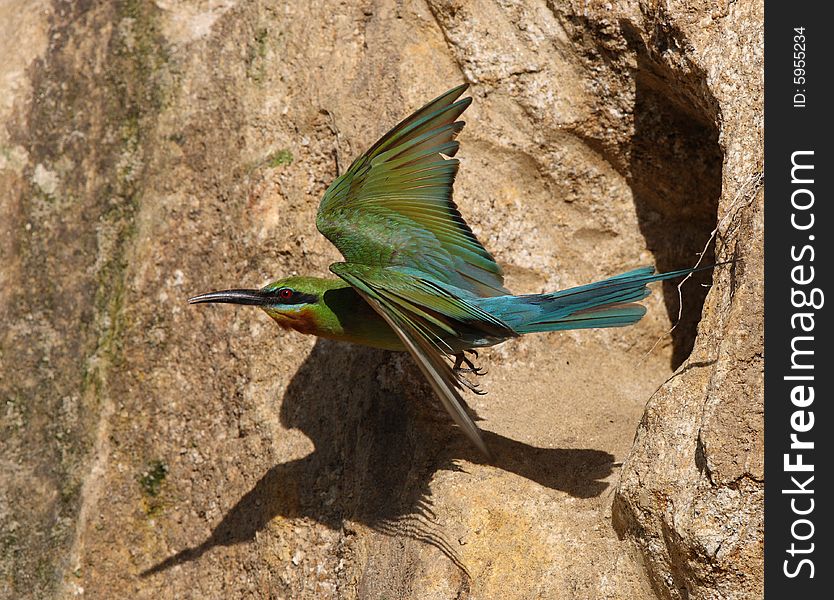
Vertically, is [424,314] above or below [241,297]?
below

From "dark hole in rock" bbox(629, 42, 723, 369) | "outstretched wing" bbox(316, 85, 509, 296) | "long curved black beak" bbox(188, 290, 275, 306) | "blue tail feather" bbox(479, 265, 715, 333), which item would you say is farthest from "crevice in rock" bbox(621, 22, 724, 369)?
"long curved black beak" bbox(188, 290, 275, 306)

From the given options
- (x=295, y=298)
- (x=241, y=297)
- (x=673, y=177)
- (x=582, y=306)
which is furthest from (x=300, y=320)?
(x=673, y=177)

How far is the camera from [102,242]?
15.9ft

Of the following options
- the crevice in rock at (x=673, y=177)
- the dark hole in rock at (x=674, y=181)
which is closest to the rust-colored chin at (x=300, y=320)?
the dark hole in rock at (x=674, y=181)

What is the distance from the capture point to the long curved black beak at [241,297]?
3906 mm

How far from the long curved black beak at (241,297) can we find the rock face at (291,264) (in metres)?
0.56

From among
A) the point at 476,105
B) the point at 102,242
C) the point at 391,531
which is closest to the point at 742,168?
the point at 476,105

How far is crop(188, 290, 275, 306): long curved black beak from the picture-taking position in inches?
154

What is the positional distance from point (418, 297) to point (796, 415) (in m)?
1.35

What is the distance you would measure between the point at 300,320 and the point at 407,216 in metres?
0.62

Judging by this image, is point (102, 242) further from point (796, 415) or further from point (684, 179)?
point (796, 415)

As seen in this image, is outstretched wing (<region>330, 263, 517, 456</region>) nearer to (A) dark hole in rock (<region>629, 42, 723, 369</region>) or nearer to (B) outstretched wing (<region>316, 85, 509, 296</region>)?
(B) outstretched wing (<region>316, 85, 509, 296</region>)

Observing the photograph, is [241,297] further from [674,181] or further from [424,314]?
[674,181]

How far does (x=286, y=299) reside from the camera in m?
3.93
